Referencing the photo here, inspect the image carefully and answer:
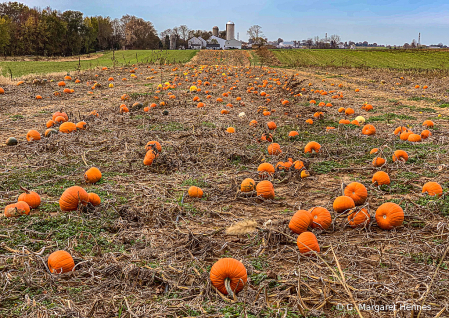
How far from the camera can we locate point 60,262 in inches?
128

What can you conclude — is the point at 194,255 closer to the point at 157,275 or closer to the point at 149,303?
the point at 157,275

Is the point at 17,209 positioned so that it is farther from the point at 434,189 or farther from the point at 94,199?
the point at 434,189

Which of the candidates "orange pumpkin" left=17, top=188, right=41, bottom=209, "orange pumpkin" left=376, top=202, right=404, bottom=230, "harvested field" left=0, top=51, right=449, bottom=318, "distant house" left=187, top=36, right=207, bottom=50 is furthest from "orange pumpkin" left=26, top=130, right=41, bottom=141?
"distant house" left=187, top=36, right=207, bottom=50

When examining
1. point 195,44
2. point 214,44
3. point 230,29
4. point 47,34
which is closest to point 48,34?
point 47,34

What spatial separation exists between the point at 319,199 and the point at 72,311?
3.73 m

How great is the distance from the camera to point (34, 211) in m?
4.57

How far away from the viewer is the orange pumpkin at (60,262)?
323cm

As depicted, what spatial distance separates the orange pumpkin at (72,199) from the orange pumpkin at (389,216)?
385 cm

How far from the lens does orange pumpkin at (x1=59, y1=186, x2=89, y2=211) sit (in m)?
4.46

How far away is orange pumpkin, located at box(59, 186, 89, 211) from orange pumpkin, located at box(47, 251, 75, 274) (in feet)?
4.08

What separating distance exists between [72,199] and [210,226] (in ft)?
6.16

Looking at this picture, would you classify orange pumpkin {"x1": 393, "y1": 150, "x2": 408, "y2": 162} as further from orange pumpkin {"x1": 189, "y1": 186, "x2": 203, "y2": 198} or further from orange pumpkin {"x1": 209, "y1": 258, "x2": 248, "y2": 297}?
orange pumpkin {"x1": 209, "y1": 258, "x2": 248, "y2": 297}

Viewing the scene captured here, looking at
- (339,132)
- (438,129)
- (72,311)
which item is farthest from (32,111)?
(438,129)

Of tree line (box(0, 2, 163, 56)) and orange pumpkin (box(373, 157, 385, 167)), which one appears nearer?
orange pumpkin (box(373, 157, 385, 167))
